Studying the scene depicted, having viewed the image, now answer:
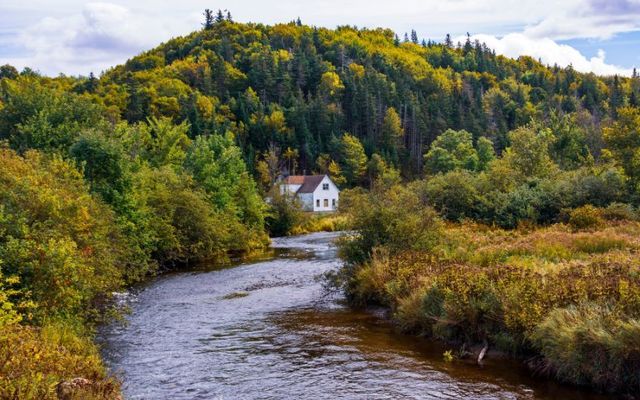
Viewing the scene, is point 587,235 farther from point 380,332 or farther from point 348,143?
point 348,143

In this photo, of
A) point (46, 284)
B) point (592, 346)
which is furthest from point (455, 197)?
point (46, 284)

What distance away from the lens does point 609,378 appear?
12352 mm

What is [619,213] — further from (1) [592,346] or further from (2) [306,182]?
(2) [306,182]

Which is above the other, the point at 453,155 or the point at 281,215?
the point at 453,155

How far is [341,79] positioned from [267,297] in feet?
467

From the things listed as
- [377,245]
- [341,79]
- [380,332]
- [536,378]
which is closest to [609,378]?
[536,378]

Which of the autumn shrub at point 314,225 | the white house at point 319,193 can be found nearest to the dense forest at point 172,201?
the autumn shrub at point 314,225

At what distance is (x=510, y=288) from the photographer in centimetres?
1577

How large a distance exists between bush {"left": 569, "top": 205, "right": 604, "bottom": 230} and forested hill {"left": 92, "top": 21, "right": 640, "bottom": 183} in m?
79.4

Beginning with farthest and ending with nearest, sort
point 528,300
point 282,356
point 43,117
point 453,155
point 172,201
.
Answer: point 453,155 < point 43,117 < point 172,201 < point 282,356 < point 528,300

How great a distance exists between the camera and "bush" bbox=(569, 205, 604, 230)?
109ft

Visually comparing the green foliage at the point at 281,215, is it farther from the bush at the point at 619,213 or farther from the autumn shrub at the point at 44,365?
the autumn shrub at the point at 44,365

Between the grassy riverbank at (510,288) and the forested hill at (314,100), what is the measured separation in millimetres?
89167

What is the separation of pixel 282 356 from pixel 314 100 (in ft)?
433
